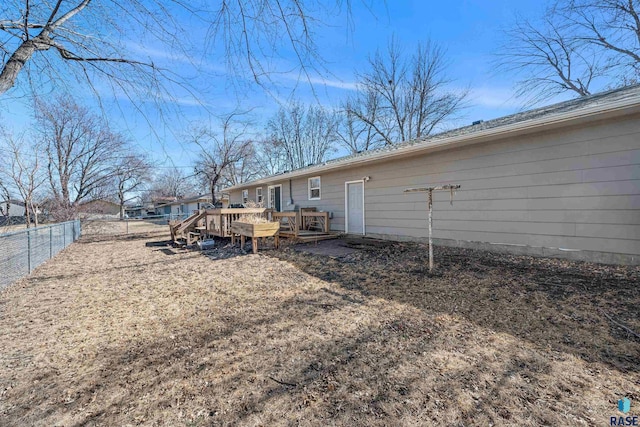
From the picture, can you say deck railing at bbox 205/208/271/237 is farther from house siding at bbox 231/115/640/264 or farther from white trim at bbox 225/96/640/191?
house siding at bbox 231/115/640/264

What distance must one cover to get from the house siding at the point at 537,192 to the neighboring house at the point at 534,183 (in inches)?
0.6

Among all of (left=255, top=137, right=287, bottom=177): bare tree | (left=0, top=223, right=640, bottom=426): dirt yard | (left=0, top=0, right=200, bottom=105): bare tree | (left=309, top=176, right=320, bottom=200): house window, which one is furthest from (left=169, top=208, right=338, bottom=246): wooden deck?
(left=255, top=137, right=287, bottom=177): bare tree

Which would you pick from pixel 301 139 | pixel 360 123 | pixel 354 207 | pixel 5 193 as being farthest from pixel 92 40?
pixel 301 139

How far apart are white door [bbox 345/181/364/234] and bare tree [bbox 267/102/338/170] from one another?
575 inches

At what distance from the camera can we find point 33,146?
32.0 ft

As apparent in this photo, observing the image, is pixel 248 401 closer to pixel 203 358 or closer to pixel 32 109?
pixel 203 358

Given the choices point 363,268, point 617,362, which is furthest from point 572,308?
point 363,268

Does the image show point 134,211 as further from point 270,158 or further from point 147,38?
point 147,38

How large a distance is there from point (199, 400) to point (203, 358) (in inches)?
22.9

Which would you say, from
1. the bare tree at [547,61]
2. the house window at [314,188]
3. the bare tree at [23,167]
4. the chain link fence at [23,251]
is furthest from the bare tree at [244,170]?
the bare tree at [547,61]

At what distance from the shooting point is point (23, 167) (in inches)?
371

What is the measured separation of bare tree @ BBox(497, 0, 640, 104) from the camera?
10156mm

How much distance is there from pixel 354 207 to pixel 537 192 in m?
5.43

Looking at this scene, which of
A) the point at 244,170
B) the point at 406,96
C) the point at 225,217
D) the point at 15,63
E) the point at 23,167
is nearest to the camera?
the point at 15,63
